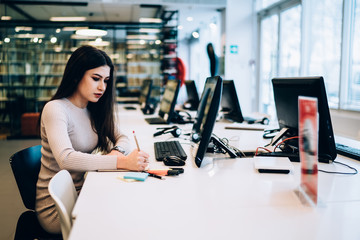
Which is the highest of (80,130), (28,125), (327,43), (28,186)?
(327,43)

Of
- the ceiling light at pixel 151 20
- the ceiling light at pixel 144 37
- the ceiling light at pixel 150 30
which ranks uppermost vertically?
the ceiling light at pixel 151 20

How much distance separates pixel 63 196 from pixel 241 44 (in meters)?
5.81

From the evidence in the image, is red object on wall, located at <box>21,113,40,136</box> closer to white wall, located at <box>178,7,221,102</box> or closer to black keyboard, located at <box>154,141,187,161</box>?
white wall, located at <box>178,7,221,102</box>

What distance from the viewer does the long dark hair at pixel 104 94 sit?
1651 mm

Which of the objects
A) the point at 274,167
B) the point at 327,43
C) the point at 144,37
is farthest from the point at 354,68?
the point at 144,37

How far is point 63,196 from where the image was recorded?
1131mm

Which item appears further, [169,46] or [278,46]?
[169,46]

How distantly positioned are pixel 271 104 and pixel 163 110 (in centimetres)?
338

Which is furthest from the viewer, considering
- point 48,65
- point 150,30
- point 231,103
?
point 150,30

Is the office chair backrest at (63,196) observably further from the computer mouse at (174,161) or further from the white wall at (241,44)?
the white wall at (241,44)

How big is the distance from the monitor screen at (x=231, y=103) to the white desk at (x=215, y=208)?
4.78ft

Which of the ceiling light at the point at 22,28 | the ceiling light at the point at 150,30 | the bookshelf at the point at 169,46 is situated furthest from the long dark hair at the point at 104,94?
the ceiling light at the point at 22,28

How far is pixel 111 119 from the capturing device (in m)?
1.92

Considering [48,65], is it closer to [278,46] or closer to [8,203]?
[8,203]
